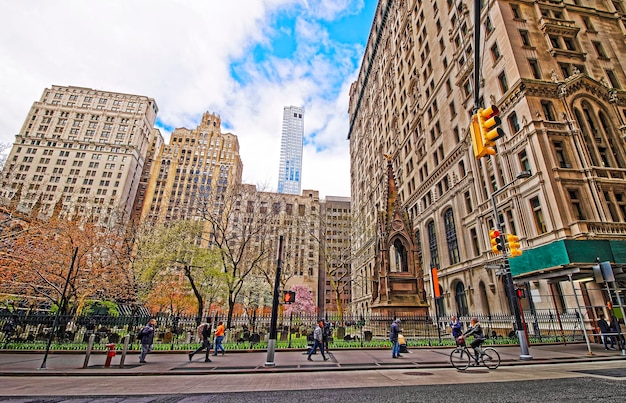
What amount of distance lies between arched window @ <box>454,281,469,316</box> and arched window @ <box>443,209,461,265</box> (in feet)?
9.36

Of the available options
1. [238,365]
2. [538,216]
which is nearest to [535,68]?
[538,216]

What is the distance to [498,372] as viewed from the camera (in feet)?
33.4

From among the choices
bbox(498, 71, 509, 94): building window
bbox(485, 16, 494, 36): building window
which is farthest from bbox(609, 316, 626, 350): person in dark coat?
bbox(485, 16, 494, 36): building window

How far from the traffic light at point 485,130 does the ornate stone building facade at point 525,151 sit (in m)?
9.14

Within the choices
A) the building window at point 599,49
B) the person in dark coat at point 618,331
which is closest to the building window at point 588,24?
the building window at point 599,49

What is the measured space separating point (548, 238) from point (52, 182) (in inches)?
5164

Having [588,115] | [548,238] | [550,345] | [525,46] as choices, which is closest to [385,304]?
[550,345]

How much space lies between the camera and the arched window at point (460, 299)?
3291 cm

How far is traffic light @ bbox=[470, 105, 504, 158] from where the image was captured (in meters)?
5.91

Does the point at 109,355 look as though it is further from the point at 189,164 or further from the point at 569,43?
the point at 189,164

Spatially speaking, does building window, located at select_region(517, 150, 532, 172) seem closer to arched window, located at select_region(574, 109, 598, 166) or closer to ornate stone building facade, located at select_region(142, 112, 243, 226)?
arched window, located at select_region(574, 109, 598, 166)

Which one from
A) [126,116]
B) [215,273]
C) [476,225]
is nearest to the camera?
[215,273]

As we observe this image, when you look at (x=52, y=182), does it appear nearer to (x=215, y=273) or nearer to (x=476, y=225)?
(x=215, y=273)

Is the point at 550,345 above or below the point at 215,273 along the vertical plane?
below
